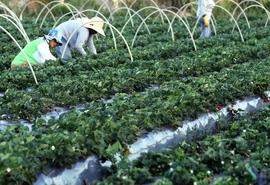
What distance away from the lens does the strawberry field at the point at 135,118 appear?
14.5ft

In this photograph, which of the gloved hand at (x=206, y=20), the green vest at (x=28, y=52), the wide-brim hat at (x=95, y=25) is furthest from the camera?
the gloved hand at (x=206, y=20)

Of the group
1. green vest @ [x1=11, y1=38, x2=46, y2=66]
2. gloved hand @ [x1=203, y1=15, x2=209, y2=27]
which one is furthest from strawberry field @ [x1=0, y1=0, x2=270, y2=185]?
gloved hand @ [x1=203, y1=15, x2=209, y2=27]

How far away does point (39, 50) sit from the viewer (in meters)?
9.20

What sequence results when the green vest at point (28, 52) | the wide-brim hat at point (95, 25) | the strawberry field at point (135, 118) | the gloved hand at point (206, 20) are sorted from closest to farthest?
the strawberry field at point (135, 118) → the green vest at point (28, 52) → the wide-brim hat at point (95, 25) → the gloved hand at point (206, 20)

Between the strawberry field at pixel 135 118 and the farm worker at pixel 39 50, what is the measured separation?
386 mm

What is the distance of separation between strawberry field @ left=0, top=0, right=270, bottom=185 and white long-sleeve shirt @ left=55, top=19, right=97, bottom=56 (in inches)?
11.7

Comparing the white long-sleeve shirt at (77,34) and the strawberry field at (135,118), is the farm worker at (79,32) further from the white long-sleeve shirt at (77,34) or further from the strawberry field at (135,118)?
the strawberry field at (135,118)

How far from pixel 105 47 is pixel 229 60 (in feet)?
9.74

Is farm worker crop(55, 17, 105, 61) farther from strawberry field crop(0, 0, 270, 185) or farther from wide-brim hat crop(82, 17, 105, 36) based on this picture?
strawberry field crop(0, 0, 270, 185)

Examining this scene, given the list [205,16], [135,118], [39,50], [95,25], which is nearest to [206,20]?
[205,16]

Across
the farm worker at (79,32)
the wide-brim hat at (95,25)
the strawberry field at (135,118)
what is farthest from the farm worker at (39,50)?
the wide-brim hat at (95,25)

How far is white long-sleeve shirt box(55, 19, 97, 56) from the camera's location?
32.1 ft

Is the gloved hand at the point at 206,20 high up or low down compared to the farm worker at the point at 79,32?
down

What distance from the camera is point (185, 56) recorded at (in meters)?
9.98
